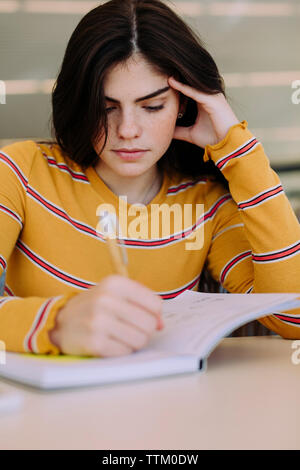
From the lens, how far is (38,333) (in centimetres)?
67

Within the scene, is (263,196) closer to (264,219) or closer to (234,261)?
(264,219)

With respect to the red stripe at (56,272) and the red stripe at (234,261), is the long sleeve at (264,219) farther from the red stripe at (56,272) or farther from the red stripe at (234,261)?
the red stripe at (56,272)

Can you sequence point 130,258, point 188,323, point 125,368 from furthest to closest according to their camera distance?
1. point 130,258
2. point 188,323
3. point 125,368

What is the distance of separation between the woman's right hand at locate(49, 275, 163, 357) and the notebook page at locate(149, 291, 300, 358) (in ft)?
0.16

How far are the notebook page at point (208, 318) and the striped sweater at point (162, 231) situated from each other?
0.24 m

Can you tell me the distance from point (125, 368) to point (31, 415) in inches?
4.9

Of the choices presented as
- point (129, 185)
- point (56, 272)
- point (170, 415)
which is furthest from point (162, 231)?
point (170, 415)

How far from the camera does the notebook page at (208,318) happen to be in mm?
652

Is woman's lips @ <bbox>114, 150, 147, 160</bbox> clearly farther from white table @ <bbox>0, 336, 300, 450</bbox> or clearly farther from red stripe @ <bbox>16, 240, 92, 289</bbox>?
white table @ <bbox>0, 336, 300, 450</bbox>

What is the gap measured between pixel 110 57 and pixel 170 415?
71cm

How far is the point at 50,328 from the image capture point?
663mm
